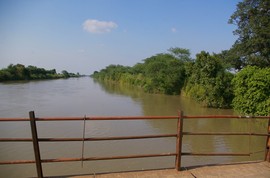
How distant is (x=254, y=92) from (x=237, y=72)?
13.1 feet

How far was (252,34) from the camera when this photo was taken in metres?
24.1

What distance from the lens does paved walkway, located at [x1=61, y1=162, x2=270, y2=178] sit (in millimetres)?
4016

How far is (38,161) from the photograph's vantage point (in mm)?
3832

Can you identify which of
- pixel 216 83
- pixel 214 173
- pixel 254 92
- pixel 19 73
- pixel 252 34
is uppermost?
pixel 252 34

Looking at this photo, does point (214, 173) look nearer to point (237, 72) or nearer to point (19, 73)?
point (237, 72)

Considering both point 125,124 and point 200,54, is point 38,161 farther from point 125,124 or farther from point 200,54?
point 200,54

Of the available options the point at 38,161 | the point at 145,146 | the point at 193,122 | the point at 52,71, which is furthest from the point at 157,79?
the point at 52,71

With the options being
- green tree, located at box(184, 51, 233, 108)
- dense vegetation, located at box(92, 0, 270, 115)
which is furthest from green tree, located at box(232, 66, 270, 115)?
green tree, located at box(184, 51, 233, 108)

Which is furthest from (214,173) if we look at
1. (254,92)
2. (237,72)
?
(237,72)

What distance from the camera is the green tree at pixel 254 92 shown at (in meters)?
14.5

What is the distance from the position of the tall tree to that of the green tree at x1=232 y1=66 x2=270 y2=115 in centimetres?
872

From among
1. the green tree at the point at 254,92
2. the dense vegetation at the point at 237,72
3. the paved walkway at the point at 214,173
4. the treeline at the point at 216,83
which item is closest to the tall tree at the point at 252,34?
the dense vegetation at the point at 237,72

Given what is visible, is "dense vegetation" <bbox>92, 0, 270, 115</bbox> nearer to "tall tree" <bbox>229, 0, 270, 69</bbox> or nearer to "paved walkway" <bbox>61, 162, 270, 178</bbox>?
"tall tree" <bbox>229, 0, 270, 69</bbox>

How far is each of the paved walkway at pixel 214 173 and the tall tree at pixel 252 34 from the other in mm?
20778
